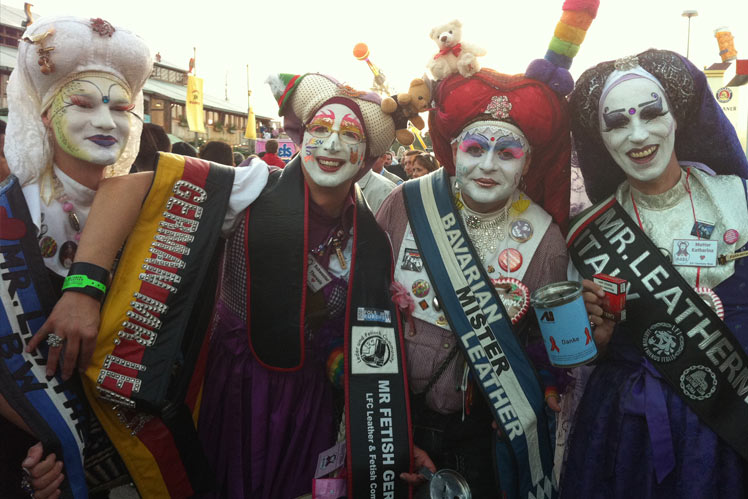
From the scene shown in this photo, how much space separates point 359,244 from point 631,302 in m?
1.28

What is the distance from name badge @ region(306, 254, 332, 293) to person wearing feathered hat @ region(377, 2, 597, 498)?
0.37 m

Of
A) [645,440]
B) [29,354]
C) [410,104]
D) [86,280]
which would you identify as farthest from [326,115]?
[645,440]

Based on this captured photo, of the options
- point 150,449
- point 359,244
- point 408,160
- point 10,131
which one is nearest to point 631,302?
point 359,244

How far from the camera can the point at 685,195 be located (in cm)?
226

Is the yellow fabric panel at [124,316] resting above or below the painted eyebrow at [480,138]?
below

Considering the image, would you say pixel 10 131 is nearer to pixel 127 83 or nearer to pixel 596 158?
pixel 127 83

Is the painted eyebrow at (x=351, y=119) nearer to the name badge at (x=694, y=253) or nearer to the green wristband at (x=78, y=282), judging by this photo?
the green wristband at (x=78, y=282)

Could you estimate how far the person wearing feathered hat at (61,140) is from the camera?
1921mm

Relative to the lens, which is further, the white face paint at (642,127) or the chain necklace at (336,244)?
the chain necklace at (336,244)

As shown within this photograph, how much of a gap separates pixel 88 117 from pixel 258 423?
1.55 metres

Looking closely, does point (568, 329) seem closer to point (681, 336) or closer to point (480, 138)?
point (681, 336)

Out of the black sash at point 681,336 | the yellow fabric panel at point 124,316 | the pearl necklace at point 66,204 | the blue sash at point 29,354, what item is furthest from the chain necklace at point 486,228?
the blue sash at point 29,354

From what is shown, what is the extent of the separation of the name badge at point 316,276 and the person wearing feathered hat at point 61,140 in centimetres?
99

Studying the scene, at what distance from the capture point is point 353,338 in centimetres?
236
